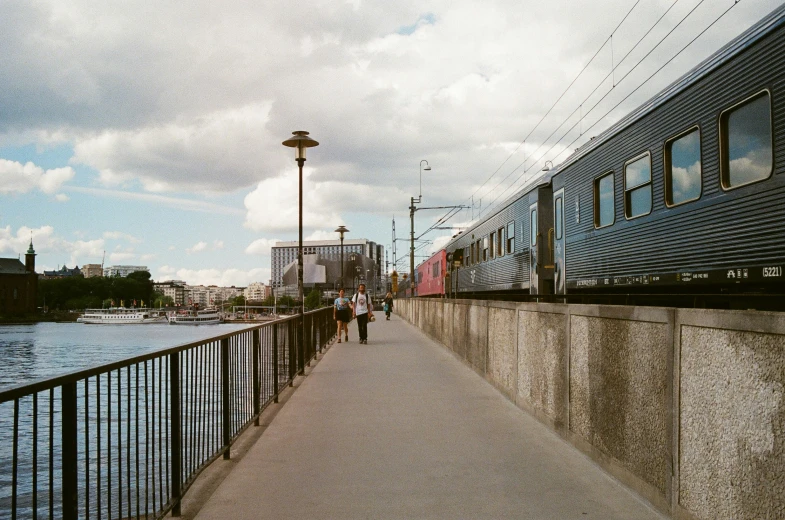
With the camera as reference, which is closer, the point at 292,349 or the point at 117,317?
the point at 292,349

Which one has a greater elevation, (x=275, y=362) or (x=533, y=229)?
(x=533, y=229)

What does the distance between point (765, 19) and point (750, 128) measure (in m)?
1.08

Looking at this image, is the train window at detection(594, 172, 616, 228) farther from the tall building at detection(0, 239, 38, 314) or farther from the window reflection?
the tall building at detection(0, 239, 38, 314)

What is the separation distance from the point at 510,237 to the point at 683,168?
10634 mm

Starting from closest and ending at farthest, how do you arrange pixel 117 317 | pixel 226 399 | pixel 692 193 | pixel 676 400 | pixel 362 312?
pixel 676 400 < pixel 226 399 < pixel 692 193 < pixel 362 312 < pixel 117 317

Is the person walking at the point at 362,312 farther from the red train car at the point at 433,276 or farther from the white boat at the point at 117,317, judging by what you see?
the white boat at the point at 117,317

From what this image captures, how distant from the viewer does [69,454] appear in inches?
124

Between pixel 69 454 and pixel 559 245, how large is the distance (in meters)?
13.3

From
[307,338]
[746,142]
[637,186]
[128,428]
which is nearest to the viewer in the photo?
→ [128,428]

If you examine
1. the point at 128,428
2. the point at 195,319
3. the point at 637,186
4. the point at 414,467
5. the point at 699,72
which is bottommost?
the point at 195,319

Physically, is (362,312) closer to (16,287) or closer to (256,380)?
(256,380)

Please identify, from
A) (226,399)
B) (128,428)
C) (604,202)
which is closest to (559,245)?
(604,202)

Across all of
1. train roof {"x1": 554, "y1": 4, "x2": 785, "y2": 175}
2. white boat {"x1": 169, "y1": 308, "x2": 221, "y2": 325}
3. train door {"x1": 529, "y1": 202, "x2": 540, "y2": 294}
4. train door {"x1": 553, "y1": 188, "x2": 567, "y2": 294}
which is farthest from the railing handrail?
white boat {"x1": 169, "y1": 308, "x2": 221, "y2": 325}

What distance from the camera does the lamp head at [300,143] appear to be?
1664 cm
